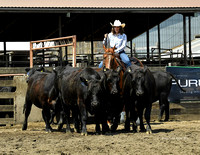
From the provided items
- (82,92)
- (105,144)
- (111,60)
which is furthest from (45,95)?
(105,144)

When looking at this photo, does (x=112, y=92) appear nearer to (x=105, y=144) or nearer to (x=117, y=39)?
(x=105, y=144)

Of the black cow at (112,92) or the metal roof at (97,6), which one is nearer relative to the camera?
the black cow at (112,92)

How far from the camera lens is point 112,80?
A: 9961 millimetres

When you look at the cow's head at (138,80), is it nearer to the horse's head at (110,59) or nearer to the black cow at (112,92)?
the black cow at (112,92)

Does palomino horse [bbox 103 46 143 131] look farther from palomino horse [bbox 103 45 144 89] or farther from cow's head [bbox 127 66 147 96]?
cow's head [bbox 127 66 147 96]

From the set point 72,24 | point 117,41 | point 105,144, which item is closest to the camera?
point 105,144

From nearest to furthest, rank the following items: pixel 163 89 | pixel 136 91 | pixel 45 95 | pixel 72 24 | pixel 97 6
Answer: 1. pixel 136 91
2. pixel 45 95
3. pixel 163 89
4. pixel 97 6
5. pixel 72 24

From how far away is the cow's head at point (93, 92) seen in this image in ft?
31.5

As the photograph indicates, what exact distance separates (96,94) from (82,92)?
0.44 m

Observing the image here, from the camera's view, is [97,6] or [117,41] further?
[97,6]

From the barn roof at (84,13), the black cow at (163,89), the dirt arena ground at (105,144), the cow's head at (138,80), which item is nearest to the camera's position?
the dirt arena ground at (105,144)

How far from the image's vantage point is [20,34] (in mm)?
27906

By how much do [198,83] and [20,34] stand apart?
Result: 49.8 ft
